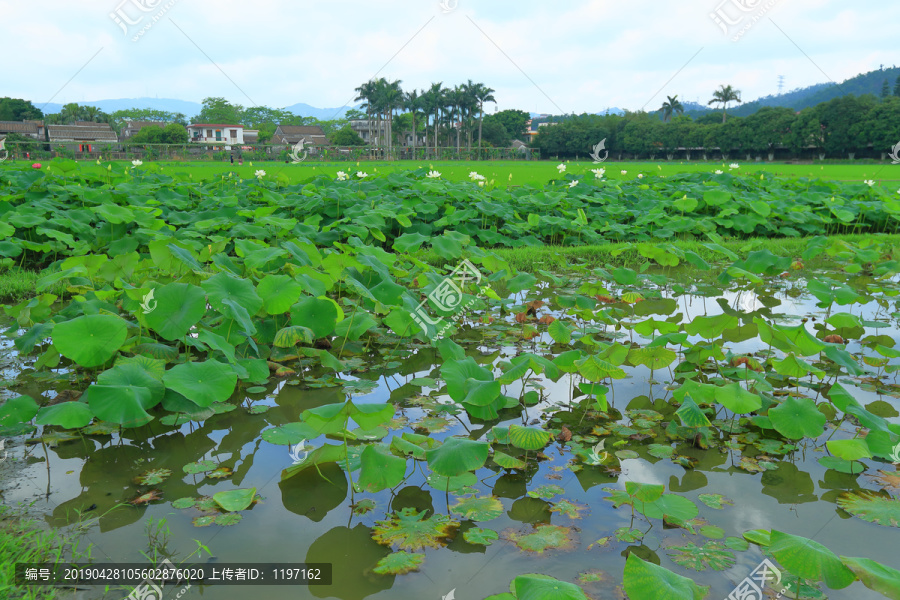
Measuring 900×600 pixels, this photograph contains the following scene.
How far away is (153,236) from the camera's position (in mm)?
4648

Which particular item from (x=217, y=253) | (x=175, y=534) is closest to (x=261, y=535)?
(x=175, y=534)

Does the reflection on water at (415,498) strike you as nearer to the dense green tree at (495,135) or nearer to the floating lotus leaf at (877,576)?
the floating lotus leaf at (877,576)

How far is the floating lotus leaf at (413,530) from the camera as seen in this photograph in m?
1.53

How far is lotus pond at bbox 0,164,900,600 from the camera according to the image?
4.85ft

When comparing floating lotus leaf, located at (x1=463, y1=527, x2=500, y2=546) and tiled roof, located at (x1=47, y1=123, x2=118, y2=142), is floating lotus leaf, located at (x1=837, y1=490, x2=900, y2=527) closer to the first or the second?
floating lotus leaf, located at (x1=463, y1=527, x2=500, y2=546)

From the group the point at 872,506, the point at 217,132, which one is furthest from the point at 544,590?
the point at 217,132

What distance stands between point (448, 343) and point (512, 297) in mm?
1727

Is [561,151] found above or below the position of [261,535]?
above

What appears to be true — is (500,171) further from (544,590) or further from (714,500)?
(544,590)

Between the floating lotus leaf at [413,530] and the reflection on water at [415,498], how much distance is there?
0.11ft

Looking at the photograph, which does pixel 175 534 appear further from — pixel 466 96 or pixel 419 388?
pixel 466 96
